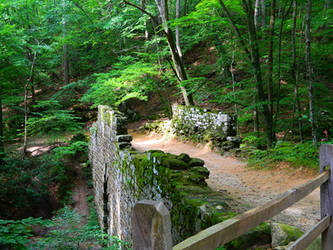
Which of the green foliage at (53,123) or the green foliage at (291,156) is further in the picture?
the green foliage at (53,123)

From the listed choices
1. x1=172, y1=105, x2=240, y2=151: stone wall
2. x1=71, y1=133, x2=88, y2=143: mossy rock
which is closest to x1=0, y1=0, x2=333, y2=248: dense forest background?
x1=71, y1=133, x2=88, y2=143: mossy rock

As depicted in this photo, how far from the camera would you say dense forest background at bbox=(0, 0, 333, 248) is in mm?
6766

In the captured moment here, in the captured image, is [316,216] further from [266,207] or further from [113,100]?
[113,100]

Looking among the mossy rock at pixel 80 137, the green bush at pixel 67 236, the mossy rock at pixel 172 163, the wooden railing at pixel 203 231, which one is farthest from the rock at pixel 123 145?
the mossy rock at pixel 80 137

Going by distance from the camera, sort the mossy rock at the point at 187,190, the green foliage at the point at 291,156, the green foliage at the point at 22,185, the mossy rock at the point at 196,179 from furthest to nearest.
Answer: the green foliage at the point at 22,185 → the green foliage at the point at 291,156 → the mossy rock at the point at 196,179 → the mossy rock at the point at 187,190

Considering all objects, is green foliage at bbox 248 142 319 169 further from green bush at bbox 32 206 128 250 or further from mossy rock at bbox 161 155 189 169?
green bush at bbox 32 206 128 250

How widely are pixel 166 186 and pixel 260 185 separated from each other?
2.50 meters

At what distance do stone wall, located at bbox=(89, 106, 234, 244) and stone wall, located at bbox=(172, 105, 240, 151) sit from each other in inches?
130

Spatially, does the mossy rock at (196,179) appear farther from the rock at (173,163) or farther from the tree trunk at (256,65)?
the tree trunk at (256,65)

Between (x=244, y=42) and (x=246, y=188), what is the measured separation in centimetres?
438

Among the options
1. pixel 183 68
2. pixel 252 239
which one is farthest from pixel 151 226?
A: pixel 183 68

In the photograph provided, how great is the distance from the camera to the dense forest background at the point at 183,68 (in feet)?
22.2

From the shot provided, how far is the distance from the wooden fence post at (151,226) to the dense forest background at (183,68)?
5.35 metres

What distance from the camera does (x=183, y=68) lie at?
37.3 ft
